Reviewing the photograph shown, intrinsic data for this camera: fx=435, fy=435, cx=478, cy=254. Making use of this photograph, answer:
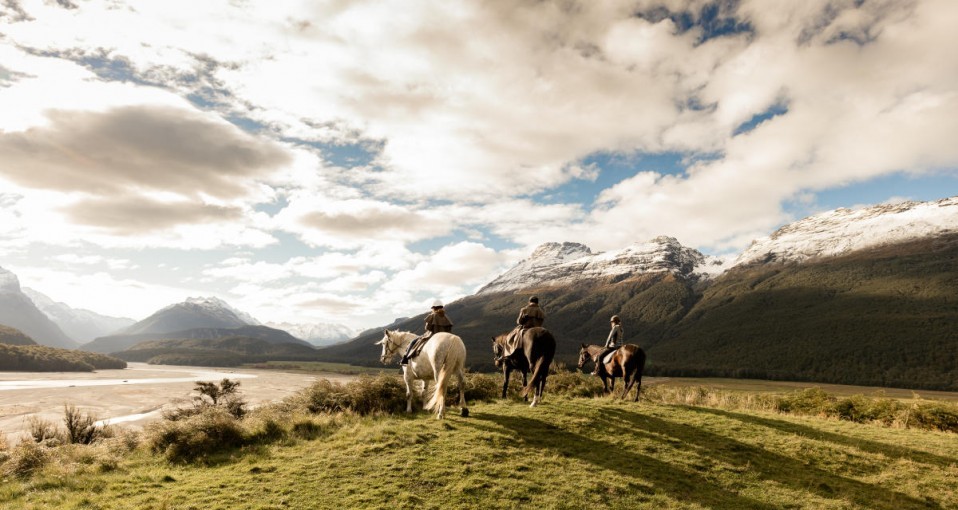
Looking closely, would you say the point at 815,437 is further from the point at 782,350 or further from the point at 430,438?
the point at 782,350

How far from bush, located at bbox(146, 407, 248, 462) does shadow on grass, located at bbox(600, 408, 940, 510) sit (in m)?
11.6

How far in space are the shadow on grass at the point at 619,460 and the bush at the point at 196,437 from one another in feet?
24.5

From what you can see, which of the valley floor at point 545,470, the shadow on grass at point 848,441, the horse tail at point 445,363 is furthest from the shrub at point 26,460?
the shadow on grass at point 848,441

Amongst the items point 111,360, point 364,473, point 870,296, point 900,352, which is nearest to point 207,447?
point 364,473

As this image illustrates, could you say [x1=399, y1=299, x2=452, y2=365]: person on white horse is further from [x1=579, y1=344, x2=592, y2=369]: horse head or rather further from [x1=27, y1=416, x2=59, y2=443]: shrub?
[x1=27, y1=416, x2=59, y2=443]: shrub

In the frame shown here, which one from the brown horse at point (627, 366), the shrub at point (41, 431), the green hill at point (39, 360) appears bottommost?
the green hill at point (39, 360)

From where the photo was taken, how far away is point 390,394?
59.6 ft

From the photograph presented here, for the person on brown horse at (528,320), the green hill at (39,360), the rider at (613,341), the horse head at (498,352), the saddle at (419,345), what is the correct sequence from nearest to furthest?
the saddle at (419,345) → the person on brown horse at (528,320) → the rider at (613,341) → the horse head at (498,352) → the green hill at (39,360)

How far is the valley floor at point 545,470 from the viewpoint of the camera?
8.95 meters

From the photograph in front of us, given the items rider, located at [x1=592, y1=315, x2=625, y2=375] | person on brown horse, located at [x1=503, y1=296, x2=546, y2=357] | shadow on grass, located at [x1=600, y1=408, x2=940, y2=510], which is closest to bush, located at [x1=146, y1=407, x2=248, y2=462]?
person on brown horse, located at [x1=503, y1=296, x2=546, y2=357]

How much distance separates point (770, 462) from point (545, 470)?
617cm

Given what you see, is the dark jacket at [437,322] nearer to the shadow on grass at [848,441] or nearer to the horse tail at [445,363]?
the horse tail at [445,363]

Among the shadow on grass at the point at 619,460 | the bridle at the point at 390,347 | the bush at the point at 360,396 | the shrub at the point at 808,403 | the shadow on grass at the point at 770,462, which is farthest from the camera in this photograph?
the shrub at the point at 808,403

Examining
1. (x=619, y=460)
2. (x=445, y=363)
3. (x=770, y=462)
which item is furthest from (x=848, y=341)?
(x=445, y=363)
